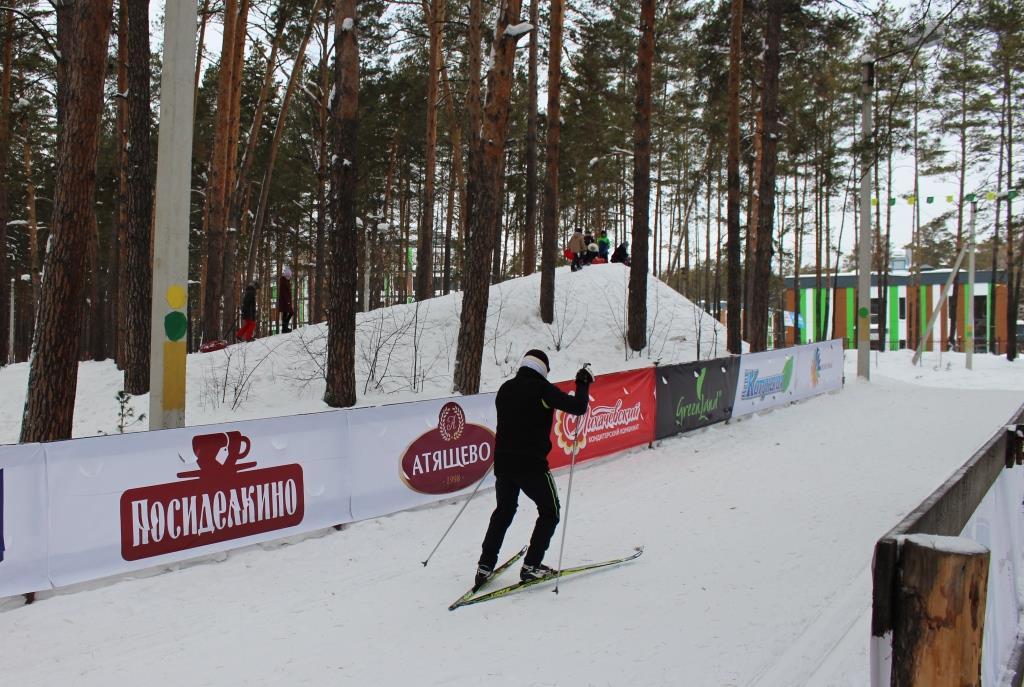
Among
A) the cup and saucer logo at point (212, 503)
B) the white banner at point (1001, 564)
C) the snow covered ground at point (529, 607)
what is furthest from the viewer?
the cup and saucer logo at point (212, 503)

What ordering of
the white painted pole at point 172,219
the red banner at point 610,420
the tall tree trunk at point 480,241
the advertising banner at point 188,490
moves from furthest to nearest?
the tall tree trunk at point 480,241, the red banner at point 610,420, the white painted pole at point 172,219, the advertising banner at point 188,490

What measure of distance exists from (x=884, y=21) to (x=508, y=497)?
10.7 meters

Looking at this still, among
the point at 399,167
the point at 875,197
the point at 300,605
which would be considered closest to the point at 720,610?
the point at 300,605

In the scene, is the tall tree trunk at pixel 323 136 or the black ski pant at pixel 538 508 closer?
the black ski pant at pixel 538 508

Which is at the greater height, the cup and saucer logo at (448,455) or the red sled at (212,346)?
the red sled at (212,346)

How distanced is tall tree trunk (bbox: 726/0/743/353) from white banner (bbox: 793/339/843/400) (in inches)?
78.0

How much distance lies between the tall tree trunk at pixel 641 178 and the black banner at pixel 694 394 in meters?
4.47

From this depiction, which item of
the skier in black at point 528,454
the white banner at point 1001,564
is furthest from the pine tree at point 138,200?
the white banner at point 1001,564

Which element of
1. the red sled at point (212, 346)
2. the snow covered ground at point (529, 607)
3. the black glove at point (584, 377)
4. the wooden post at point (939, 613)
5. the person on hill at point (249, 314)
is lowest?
the snow covered ground at point (529, 607)

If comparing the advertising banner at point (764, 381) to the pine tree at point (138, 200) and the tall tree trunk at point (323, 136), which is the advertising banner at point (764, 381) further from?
the tall tree trunk at point (323, 136)

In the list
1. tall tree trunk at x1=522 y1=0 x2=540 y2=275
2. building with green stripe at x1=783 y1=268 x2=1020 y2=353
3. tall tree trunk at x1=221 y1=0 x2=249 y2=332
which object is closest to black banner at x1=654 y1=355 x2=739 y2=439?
tall tree trunk at x1=522 y1=0 x2=540 y2=275

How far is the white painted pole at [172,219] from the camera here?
703 centimetres

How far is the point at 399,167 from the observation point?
38.8 meters

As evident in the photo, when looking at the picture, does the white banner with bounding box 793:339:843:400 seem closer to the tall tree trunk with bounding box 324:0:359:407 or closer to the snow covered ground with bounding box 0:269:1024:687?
the snow covered ground with bounding box 0:269:1024:687
